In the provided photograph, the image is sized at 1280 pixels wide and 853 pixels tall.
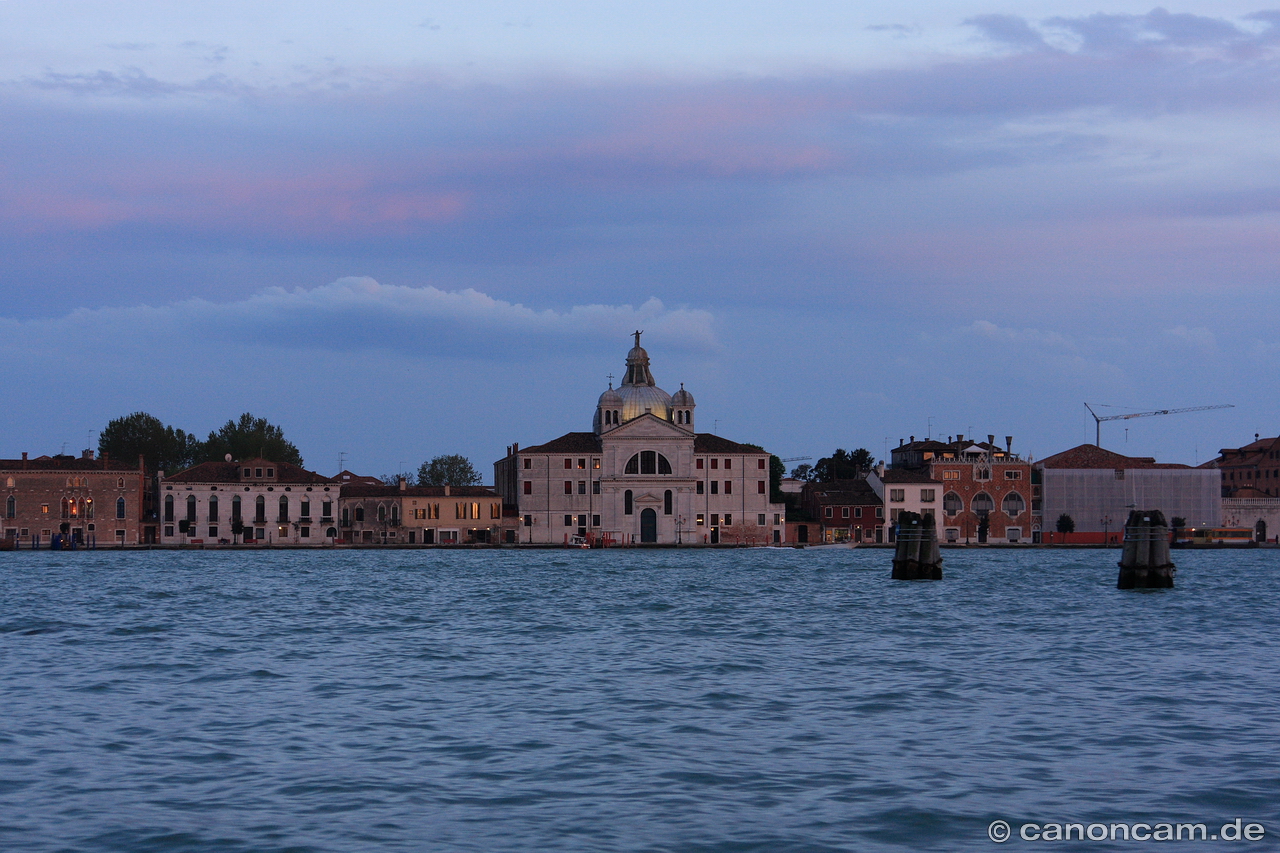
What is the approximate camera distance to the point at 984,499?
10750 centimetres

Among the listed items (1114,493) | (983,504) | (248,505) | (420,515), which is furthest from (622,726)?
(1114,493)

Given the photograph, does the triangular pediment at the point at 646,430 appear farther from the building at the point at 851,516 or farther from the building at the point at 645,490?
the building at the point at 851,516

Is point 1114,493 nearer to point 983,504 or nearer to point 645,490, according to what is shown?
point 983,504

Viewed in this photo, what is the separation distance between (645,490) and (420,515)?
52.7ft

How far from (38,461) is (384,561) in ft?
105

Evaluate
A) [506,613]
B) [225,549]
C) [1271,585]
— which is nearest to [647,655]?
[506,613]

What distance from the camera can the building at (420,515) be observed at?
10156cm

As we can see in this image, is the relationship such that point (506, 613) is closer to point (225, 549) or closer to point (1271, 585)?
point (1271, 585)

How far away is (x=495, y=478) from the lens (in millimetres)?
125125

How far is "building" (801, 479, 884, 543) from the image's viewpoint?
106000 mm

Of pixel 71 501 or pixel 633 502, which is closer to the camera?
pixel 71 501

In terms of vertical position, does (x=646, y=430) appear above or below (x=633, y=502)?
above

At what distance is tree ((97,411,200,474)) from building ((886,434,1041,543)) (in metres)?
60.0

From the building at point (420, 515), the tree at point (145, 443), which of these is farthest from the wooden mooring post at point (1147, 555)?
the tree at point (145, 443)
